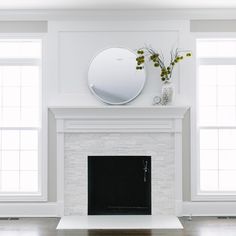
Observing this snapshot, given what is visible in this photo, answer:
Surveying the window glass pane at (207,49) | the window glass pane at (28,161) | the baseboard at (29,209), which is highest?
the window glass pane at (207,49)

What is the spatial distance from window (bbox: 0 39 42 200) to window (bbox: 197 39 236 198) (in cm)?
223

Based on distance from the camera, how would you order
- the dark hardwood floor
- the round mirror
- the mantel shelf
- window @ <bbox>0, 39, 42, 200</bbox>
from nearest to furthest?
the dark hardwood floor, the mantel shelf, the round mirror, window @ <bbox>0, 39, 42, 200</bbox>

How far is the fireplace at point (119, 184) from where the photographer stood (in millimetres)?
5941

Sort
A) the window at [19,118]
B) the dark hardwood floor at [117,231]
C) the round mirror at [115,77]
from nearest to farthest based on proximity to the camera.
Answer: the dark hardwood floor at [117,231], the round mirror at [115,77], the window at [19,118]

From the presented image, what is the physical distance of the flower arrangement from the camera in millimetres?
5754

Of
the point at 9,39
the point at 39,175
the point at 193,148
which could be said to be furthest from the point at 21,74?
the point at 193,148

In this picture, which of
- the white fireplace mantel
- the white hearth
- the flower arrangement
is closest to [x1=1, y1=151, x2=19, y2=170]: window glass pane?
the white hearth

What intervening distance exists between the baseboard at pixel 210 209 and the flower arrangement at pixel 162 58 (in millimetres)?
1729

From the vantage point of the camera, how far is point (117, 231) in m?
5.06

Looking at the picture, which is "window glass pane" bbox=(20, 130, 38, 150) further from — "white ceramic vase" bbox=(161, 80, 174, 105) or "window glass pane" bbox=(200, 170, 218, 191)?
"window glass pane" bbox=(200, 170, 218, 191)

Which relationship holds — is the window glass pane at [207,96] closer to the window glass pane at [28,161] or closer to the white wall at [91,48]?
the white wall at [91,48]

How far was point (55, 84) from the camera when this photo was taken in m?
5.91

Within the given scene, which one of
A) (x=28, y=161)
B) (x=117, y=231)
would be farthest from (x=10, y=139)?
(x=117, y=231)

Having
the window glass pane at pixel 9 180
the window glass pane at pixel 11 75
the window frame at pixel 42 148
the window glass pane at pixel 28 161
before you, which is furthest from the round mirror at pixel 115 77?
the window glass pane at pixel 9 180
